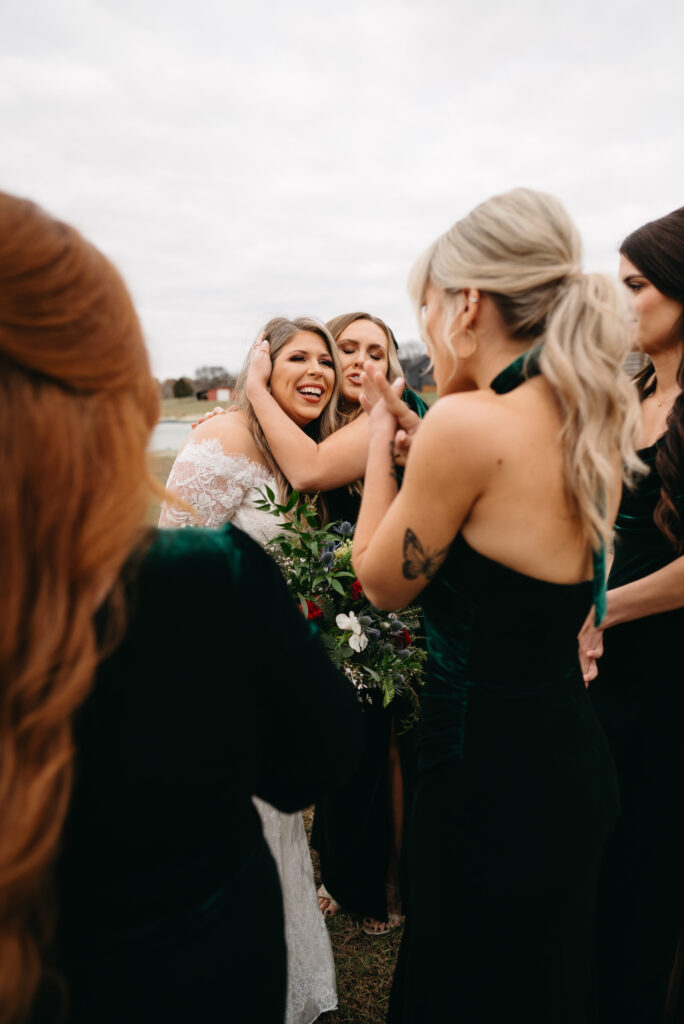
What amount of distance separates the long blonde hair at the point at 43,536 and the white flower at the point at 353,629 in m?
1.45

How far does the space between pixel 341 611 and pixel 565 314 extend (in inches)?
59.8

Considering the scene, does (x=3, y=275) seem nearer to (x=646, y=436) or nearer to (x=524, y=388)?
(x=524, y=388)

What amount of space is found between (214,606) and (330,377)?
240cm

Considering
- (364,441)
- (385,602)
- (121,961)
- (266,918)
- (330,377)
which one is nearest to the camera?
(121,961)

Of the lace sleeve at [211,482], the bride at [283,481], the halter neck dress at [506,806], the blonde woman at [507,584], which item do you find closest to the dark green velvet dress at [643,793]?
the blonde woman at [507,584]

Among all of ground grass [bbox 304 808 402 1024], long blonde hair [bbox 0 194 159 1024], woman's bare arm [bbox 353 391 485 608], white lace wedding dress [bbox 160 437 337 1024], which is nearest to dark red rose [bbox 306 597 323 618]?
white lace wedding dress [bbox 160 437 337 1024]

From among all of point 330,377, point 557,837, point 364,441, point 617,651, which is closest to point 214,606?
point 557,837

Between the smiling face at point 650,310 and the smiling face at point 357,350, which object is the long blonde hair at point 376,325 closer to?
the smiling face at point 357,350

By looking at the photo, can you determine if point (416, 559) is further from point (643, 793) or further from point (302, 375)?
point (302, 375)

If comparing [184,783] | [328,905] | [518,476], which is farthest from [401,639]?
[328,905]

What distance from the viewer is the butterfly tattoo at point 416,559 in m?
1.57

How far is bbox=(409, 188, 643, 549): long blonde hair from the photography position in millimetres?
1449

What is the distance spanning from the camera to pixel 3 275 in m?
0.85

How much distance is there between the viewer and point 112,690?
95 cm
